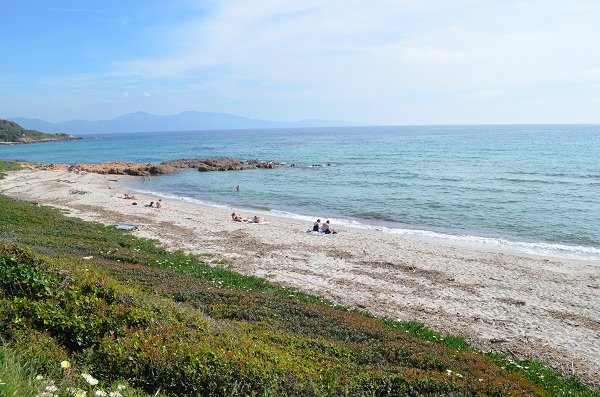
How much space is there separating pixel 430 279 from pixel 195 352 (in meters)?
14.4

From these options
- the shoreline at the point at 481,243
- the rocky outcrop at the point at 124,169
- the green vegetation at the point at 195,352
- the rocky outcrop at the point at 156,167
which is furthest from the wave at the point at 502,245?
the rocky outcrop at the point at 124,169

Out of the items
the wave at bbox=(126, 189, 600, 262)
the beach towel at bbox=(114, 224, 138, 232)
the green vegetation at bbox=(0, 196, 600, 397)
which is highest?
the green vegetation at bbox=(0, 196, 600, 397)

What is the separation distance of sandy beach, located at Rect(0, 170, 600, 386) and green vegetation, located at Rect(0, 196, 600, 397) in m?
3.04

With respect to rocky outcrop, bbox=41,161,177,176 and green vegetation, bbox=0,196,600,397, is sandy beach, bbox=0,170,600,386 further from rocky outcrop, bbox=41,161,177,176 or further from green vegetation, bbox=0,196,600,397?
rocky outcrop, bbox=41,161,177,176

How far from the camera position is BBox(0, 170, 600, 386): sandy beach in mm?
13047

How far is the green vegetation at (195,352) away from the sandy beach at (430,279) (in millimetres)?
3037

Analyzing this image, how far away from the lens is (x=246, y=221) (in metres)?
31.0

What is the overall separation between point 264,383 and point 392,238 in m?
21.6

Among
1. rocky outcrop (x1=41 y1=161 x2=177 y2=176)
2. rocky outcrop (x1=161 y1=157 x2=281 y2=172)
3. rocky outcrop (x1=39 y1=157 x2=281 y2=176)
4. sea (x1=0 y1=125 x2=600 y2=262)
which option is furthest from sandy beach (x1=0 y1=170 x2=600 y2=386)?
rocky outcrop (x1=161 y1=157 x2=281 y2=172)

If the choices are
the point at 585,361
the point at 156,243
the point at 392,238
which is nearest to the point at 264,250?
the point at 156,243

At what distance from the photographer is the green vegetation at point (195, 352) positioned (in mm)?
5395

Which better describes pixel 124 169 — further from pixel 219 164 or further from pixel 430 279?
pixel 430 279

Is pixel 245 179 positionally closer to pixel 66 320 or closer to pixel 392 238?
pixel 392 238

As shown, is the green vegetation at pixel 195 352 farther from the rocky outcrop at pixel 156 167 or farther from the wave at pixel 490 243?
the rocky outcrop at pixel 156 167
